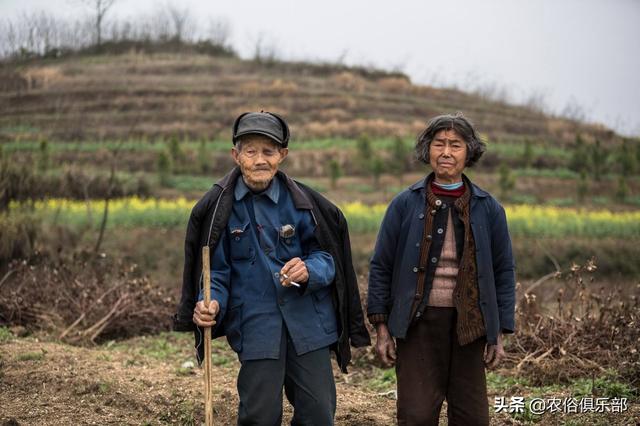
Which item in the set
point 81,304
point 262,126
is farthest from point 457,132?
point 81,304

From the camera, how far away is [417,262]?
3523 mm

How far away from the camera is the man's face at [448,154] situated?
358 cm

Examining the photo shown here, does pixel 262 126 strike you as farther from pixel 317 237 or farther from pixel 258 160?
pixel 317 237

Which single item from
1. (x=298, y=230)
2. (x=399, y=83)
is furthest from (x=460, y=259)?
(x=399, y=83)

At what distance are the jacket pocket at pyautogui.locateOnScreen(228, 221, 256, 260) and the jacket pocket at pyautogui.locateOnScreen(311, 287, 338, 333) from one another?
35cm

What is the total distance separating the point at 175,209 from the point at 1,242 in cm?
587

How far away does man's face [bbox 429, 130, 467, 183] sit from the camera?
358cm

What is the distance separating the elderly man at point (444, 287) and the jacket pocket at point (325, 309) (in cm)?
23

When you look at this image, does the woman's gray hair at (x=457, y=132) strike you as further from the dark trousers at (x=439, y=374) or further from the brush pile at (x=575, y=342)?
the brush pile at (x=575, y=342)

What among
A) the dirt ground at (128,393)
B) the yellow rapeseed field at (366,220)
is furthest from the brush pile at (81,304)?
the yellow rapeseed field at (366,220)

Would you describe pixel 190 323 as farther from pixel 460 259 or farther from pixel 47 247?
pixel 47 247

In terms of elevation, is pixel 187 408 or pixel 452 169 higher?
pixel 452 169

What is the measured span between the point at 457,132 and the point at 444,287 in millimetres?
746

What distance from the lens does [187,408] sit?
4840 millimetres
